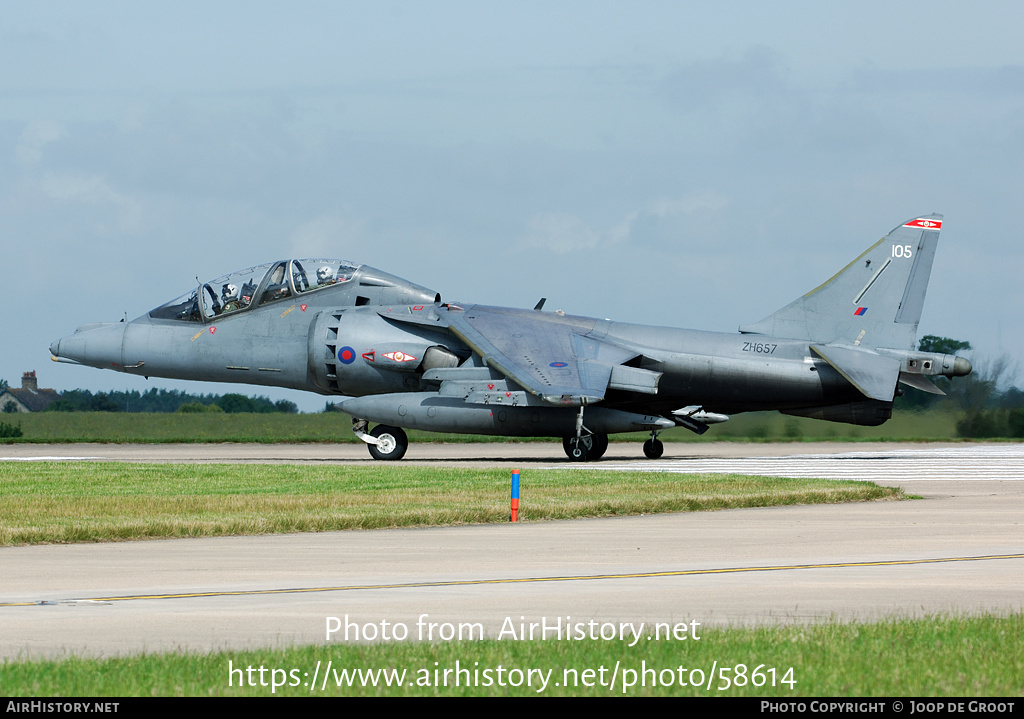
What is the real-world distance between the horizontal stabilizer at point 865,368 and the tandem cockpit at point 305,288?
32.8ft

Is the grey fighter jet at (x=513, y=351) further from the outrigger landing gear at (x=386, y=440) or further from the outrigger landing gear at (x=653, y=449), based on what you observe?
the outrigger landing gear at (x=653, y=449)

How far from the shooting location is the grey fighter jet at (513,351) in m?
31.8

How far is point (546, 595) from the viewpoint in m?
10.6

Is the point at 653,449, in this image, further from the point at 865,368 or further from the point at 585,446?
the point at 865,368

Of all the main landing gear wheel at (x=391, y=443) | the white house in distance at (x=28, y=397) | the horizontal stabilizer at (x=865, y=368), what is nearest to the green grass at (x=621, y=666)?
the horizontal stabilizer at (x=865, y=368)

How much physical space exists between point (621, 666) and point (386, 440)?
2660 centimetres

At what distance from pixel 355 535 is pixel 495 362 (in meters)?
15.1

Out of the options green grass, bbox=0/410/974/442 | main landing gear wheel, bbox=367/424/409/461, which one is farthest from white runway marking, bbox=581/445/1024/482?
main landing gear wheel, bbox=367/424/409/461

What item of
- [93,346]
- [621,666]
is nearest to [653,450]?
[93,346]

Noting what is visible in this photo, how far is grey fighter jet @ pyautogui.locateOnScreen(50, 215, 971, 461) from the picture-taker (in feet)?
104

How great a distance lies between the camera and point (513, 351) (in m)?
31.7

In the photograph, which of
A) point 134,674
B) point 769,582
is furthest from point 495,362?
point 134,674

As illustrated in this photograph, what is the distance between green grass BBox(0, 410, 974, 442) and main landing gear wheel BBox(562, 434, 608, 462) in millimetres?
9473

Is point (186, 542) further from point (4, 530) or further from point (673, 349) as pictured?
point (673, 349)
